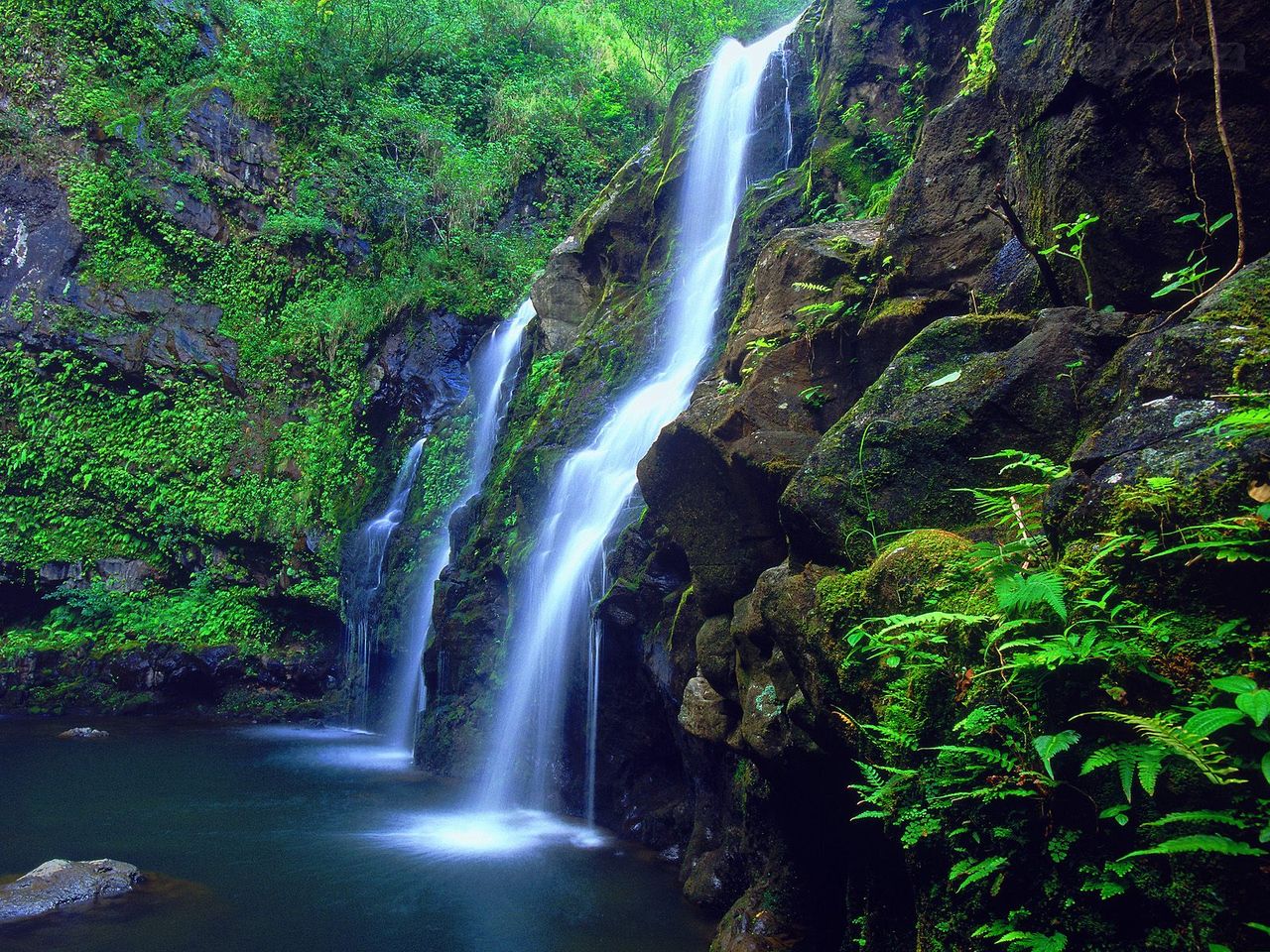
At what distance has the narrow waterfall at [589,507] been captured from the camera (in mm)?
8750

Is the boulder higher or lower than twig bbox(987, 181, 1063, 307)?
lower

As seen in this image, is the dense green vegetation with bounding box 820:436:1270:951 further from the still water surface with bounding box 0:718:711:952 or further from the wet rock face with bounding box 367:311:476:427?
the wet rock face with bounding box 367:311:476:427

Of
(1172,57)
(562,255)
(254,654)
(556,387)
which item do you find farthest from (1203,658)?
(254,654)

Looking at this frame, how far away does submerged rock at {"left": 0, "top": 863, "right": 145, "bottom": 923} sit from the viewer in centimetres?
548

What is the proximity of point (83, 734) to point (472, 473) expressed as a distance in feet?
23.9

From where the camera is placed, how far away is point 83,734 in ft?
39.8

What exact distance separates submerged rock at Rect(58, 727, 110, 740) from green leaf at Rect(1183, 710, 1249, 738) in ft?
47.4

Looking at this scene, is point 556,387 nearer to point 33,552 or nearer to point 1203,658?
point 1203,658

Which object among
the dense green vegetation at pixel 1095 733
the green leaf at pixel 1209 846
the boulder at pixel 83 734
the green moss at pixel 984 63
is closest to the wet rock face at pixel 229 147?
the boulder at pixel 83 734

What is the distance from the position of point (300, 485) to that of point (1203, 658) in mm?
16910

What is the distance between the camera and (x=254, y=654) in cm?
1512

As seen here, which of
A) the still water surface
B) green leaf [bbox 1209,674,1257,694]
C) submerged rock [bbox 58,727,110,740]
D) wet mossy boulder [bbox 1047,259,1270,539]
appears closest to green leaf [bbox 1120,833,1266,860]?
green leaf [bbox 1209,674,1257,694]

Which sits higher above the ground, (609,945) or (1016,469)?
(1016,469)

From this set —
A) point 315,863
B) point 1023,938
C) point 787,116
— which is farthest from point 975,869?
point 787,116
